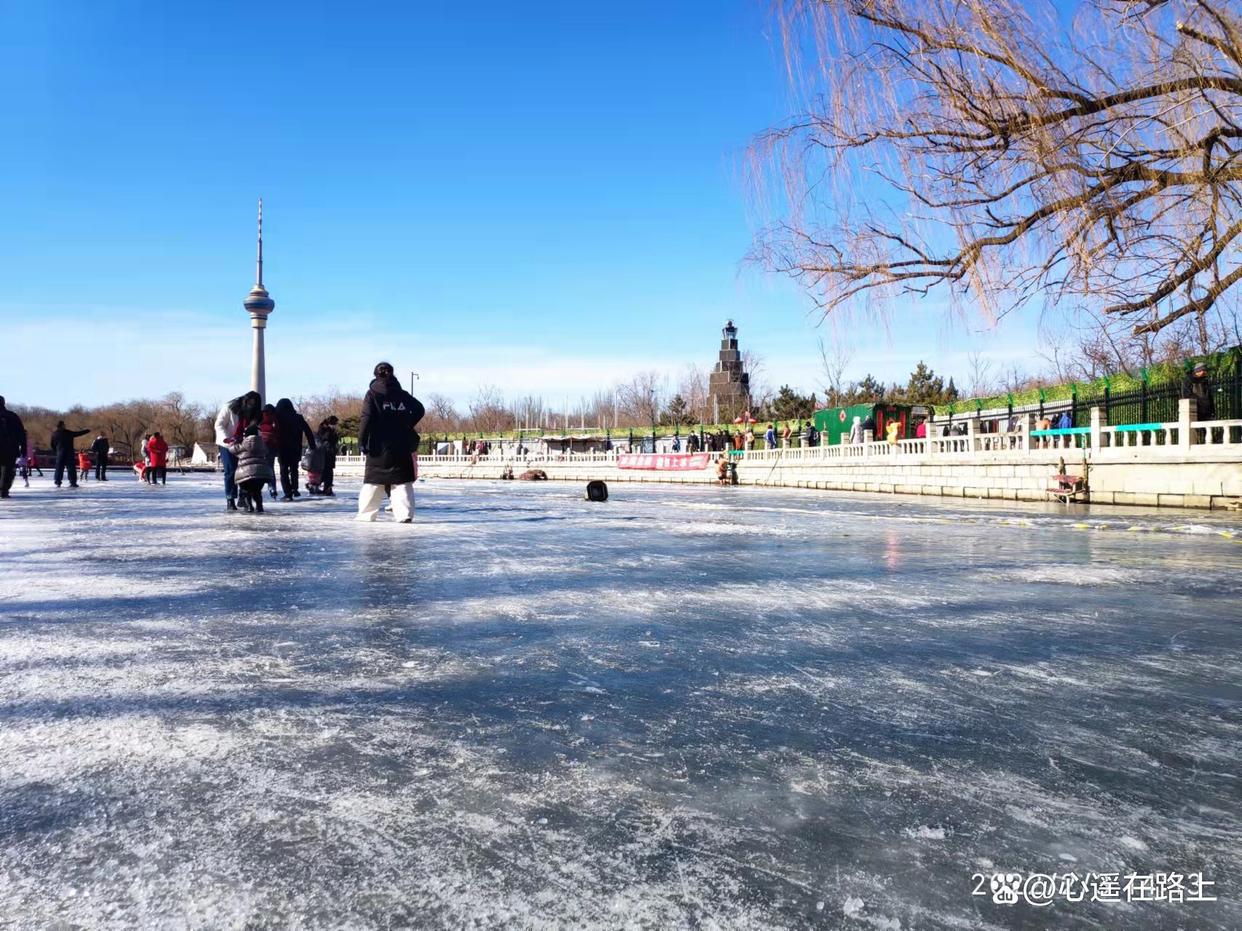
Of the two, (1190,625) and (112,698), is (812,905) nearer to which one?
(112,698)

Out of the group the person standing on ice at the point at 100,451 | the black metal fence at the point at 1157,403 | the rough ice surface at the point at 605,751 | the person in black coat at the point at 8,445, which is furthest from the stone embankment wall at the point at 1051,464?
the person standing on ice at the point at 100,451

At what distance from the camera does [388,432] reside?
32.4 feet

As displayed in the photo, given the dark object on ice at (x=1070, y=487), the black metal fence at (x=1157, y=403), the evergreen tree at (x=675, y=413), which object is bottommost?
the dark object on ice at (x=1070, y=487)

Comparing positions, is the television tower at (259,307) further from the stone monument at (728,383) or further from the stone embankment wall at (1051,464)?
the stone embankment wall at (1051,464)

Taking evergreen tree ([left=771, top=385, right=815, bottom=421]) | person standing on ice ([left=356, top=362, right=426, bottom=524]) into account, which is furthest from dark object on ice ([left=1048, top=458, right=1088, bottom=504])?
evergreen tree ([left=771, top=385, right=815, bottom=421])

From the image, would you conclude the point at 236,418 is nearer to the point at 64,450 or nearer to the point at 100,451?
the point at 64,450

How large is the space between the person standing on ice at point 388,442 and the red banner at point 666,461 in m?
26.9

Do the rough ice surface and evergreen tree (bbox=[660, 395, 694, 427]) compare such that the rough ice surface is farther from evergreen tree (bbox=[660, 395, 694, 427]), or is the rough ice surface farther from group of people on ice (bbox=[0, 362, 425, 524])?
evergreen tree (bbox=[660, 395, 694, 427])

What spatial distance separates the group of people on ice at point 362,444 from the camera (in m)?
9.87

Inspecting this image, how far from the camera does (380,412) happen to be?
32.1 ft

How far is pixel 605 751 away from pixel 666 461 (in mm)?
36902

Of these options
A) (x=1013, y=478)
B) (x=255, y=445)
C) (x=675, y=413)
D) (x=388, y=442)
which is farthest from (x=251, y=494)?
(x=675, y=413)

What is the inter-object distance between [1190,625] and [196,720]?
177 inches

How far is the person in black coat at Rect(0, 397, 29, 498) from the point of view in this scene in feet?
49.6
